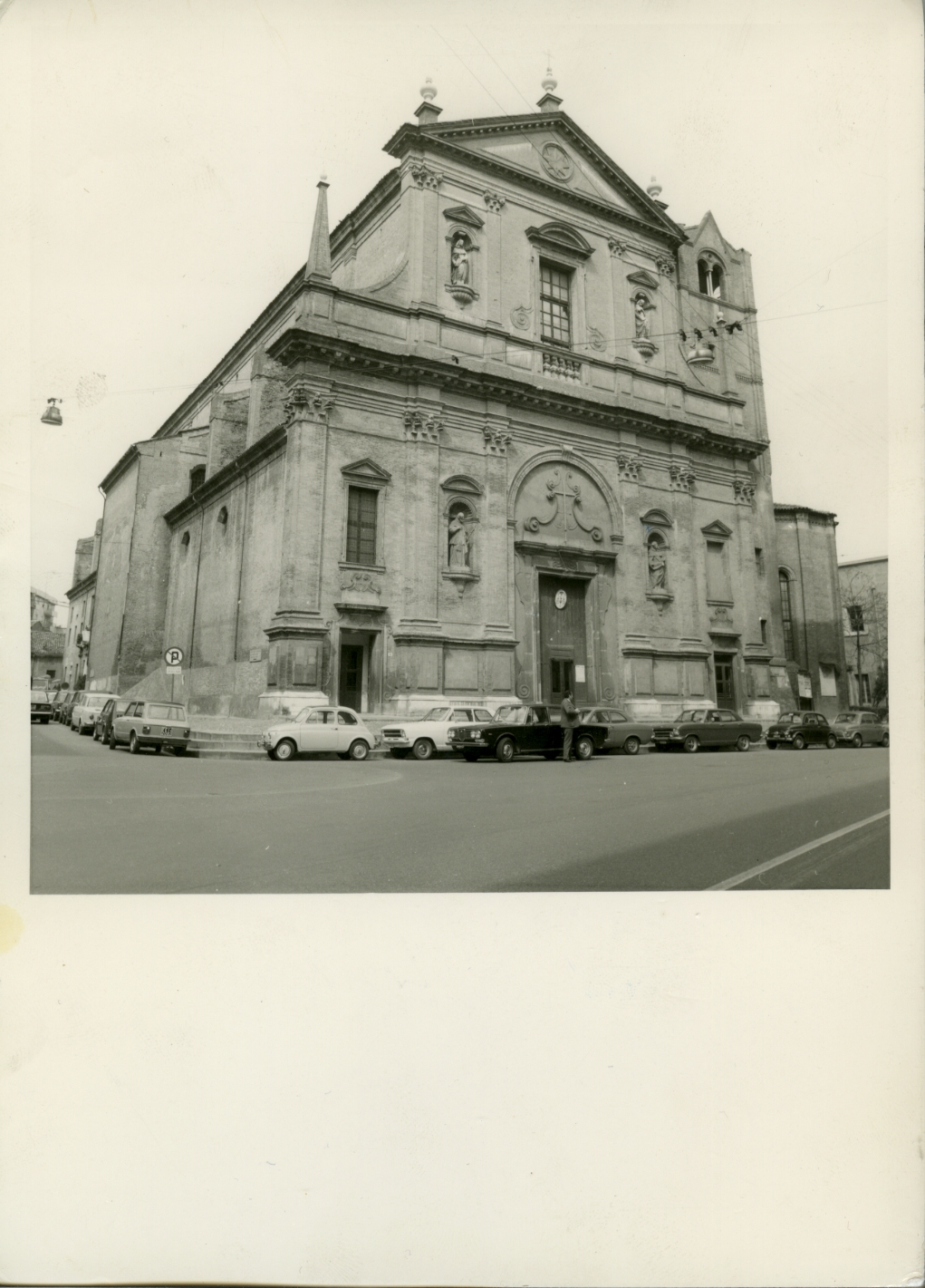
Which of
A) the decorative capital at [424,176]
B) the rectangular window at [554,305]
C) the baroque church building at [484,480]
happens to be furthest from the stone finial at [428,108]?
the rectangular window at [554,305]

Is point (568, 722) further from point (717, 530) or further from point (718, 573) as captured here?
point (717, 530)

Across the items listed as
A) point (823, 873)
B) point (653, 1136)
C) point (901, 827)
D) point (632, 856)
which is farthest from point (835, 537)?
point (653, 1136)

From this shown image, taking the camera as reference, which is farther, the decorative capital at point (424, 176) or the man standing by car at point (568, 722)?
the man standing by car at point (568, 722)

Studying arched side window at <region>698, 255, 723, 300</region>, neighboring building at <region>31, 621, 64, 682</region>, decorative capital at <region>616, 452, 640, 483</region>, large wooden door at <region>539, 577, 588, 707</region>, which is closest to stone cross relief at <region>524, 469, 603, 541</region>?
decorative capital at <region>616, 452, 640, 483</region>

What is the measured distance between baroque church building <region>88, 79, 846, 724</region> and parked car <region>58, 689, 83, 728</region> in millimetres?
156

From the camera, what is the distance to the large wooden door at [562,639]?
870 cm

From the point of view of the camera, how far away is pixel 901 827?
331cm

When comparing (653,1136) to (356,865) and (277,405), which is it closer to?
(356,865)

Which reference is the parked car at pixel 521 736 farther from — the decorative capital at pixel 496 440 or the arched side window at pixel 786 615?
the decorative capital at pixel 496 440

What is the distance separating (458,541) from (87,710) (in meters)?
5.29

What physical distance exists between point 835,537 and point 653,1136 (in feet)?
11.5

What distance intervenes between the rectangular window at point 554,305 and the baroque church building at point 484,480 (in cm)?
Answer: 4

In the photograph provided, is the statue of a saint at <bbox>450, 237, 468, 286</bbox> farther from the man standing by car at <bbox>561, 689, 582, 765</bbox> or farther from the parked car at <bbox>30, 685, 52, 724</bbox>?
the parked car at <bbox>30, 685, 52, 724</bbox>

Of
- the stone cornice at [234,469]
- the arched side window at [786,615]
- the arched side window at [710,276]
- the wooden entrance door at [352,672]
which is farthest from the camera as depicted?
the wooden entrance door at [352,672]
